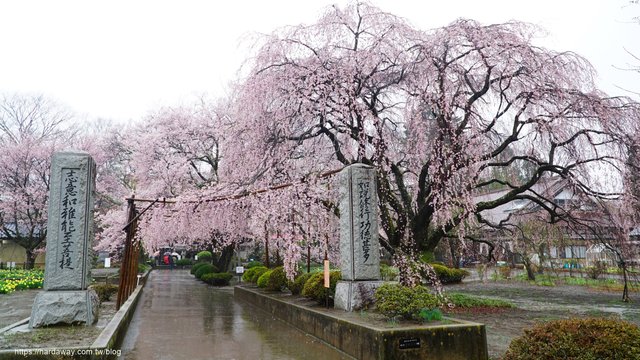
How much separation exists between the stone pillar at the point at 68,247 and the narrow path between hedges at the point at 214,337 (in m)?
1.24


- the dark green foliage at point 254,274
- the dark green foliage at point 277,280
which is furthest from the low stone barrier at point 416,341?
the dark green foliage at point 254,274

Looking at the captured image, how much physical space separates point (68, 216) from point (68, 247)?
1.82ft

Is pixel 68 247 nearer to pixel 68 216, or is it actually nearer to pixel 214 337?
pixel 68 216

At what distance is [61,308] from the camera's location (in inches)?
303

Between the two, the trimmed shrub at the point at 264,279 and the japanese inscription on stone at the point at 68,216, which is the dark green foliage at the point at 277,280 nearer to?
the trimmed shrub at the point at 264,279

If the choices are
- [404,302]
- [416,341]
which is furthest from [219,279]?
[416,341]

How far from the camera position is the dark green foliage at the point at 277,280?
14584mm

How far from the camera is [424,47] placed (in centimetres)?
1090

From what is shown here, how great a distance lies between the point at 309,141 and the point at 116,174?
26824mm

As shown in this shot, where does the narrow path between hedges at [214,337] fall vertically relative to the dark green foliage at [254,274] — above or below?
below

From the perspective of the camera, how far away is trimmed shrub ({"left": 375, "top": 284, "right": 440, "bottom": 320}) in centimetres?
710

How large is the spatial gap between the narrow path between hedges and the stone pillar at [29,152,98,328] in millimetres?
1244

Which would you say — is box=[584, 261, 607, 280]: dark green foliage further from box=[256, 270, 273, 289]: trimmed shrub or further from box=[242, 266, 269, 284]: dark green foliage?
box=[256, 270, 273, 289]: trimmed shrub

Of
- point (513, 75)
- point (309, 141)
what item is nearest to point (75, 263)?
A: point (309, 141)
